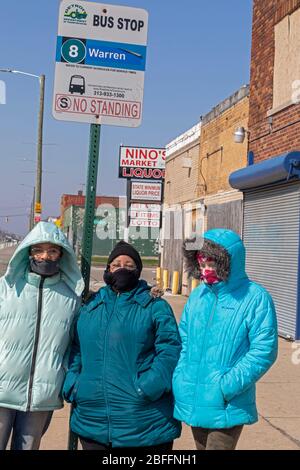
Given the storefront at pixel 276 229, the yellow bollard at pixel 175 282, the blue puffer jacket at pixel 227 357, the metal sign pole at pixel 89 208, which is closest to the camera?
the blue puffer jacket at pixel 227 357

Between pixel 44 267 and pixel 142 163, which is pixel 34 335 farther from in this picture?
pixel 142 163

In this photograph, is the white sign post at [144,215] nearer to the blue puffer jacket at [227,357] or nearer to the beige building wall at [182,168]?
the beige building wall at [182,168]

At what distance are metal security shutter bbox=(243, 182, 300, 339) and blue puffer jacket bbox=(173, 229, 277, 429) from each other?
7394mm

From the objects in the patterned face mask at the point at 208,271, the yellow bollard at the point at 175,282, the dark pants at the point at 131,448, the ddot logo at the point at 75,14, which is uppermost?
the ddot logo at the point at 75,14

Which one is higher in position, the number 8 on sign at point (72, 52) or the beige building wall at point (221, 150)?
the beige building wall at point (221, 150)

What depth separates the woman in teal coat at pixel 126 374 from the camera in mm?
3059

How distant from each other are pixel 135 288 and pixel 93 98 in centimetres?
112

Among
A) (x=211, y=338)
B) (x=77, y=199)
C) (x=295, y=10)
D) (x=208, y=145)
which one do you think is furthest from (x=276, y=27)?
(x=77, y=199)

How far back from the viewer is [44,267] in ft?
10.8

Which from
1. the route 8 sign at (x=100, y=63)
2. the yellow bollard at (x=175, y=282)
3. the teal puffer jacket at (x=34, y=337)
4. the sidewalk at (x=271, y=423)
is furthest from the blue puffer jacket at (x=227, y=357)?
the yellow bollard at (x=175, y=282)

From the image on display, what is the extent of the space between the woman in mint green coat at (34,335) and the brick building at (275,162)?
741 centimetres

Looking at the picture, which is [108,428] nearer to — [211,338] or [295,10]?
[211,338]

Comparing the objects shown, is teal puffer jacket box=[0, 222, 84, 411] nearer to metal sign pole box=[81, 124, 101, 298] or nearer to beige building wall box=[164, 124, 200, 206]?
metal sign pole box=[81, 124, 101, 298]
